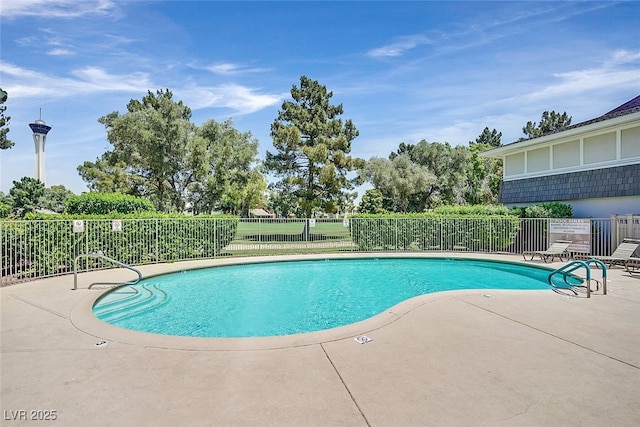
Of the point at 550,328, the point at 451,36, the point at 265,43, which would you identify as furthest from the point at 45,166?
the point at 550,328

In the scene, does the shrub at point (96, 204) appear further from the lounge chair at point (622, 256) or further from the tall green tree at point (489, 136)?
the tall green tree at point (489, 136)

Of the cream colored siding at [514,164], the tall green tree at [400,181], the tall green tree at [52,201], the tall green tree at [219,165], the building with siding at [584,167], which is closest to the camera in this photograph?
Answer: the building with siding at [584,167]

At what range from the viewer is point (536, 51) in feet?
45.8

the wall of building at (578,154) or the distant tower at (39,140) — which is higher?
the distant tower at (39,140)

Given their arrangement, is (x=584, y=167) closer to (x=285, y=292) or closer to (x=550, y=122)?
(x=285, y=292)

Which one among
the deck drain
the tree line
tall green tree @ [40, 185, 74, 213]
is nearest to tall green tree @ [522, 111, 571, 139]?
the tree line

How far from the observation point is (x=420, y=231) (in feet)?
57.7

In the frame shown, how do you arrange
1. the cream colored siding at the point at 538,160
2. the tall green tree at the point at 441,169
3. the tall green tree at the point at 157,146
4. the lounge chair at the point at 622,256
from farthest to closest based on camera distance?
the tall green tree at the point at 441,169 < the tall green tree at the point at 157,146 < the cream colored siding at the point at 538,160 < the lounge chair at the point at 622,256

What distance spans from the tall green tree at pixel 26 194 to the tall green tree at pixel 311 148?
19.4m

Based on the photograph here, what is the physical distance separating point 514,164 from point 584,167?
155 inches

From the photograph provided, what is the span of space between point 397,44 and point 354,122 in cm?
1218

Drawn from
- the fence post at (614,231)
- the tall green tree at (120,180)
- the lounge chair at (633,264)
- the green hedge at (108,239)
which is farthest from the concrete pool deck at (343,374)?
the tall green tree at (120,180)

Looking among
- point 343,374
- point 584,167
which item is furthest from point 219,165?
point 343,374

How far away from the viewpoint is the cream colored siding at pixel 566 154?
54.6ft
